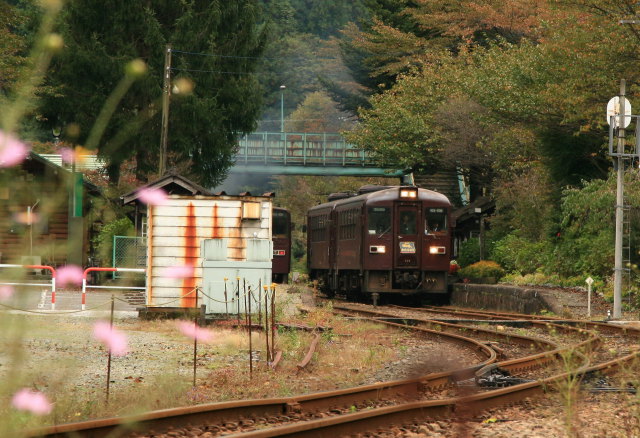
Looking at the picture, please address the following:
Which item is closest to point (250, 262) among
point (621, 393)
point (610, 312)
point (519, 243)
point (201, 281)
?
point (201, 281)

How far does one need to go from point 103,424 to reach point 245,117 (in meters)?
34.2

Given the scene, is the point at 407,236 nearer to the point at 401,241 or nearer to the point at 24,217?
the point at 401,241

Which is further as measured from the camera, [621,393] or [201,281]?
[201,281]

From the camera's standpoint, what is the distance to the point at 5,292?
303 cm

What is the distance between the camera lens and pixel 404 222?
26016 millimetres

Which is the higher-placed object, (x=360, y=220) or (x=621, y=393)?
(x=360, y=220)

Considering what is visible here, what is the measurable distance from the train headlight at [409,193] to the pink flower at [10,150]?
23289 mm

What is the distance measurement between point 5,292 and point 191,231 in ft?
52.6

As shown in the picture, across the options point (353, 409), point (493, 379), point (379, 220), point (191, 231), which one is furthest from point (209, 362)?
point (379, 220)

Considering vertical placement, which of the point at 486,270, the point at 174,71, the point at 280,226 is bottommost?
the point at 486,270

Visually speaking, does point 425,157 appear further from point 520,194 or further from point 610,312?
point 610,312

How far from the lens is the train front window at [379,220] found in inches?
1015

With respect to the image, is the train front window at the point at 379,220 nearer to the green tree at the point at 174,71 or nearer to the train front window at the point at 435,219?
the train front window at the point at 435,219

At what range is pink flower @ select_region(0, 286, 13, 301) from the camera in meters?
2.92
